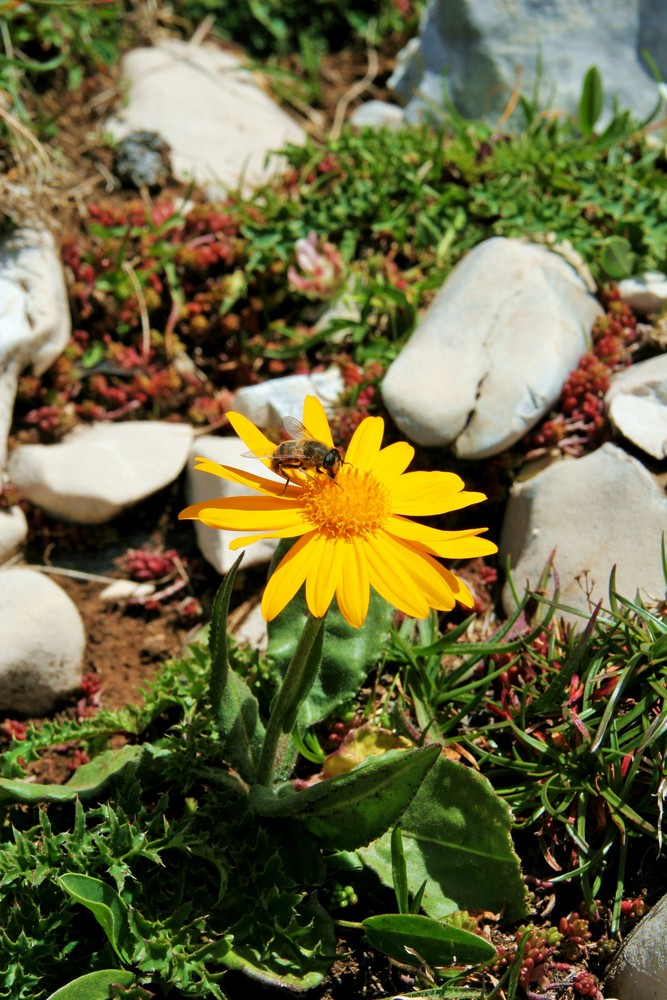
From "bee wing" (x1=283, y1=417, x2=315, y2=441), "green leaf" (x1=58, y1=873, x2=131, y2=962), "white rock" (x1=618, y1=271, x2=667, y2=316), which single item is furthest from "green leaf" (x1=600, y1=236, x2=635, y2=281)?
"green leaf" (x1=58, y1=873, x2=131, y2=962)

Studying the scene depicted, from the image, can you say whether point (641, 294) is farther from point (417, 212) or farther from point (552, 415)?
point (417, 212)

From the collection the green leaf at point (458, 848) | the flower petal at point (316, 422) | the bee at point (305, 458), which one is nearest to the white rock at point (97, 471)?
the flower petal at point (316, 422)

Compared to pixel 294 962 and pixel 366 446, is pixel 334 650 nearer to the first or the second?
pixel 366 446

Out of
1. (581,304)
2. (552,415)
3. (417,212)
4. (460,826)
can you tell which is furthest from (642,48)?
(460,826)

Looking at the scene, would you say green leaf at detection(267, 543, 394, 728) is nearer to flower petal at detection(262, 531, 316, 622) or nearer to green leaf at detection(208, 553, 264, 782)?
green leaf at detection(208, 553, 264, 782)

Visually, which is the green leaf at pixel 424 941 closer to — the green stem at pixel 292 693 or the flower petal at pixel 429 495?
the green stem at pixel 292 693

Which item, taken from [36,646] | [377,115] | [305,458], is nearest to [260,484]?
[305,458]
